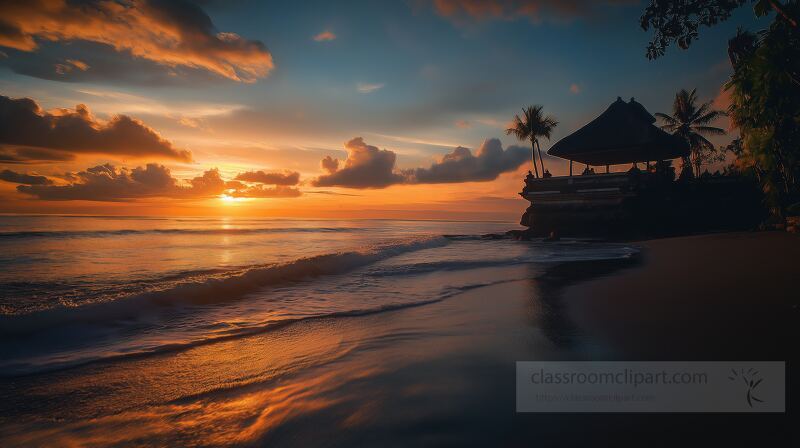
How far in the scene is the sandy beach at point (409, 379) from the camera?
2.00 m

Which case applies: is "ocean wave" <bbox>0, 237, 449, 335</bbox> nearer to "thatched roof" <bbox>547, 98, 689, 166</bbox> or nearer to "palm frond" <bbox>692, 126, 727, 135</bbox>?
"thatched roof" <bbox>547, 98, 689, 166</bbox>

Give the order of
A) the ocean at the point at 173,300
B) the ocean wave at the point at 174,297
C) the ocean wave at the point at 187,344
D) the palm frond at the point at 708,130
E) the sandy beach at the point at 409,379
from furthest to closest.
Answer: the palm frond at the point at 708,130 < the ocean wave at the point at 174,297 < the ocean at the point at 173,300 < the ocean wave at the point at 187,344 < the sandy beach at the point at 409,379

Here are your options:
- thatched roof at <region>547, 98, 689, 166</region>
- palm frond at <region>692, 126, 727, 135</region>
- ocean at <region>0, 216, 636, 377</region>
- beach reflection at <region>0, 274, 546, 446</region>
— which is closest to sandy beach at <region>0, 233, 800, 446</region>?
beach reflection at <region>0, 274, 546, 446</region>

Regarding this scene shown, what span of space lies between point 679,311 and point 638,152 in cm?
2171

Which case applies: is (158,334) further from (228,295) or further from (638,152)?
(638,152)

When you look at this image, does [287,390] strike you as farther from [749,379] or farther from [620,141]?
[620,141]

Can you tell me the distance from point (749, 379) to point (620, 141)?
22.5m

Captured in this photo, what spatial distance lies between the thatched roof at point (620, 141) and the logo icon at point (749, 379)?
22079 millimetres

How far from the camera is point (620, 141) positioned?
21172 mm

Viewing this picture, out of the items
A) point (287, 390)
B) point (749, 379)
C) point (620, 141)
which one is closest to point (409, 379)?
point (287, 390)

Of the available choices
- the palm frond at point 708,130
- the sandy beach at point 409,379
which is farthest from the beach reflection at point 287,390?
the palm frond at point 708,130

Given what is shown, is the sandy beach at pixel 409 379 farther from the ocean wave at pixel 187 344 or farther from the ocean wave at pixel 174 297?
the ocean wave at pixel 174 297

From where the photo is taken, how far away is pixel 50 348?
13.7 ft

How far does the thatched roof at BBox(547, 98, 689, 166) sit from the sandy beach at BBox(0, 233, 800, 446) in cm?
1804
